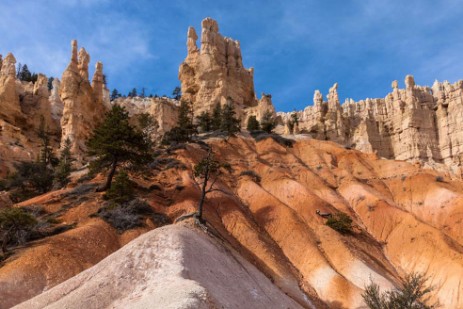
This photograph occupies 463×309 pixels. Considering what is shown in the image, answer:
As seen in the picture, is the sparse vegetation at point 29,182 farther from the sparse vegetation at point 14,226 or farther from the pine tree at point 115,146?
the sparse vegetation at point 14,226

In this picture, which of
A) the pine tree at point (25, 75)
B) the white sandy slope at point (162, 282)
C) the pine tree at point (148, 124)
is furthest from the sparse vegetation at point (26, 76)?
the white sandy slope at point (162, 282)

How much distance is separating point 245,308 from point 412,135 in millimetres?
61259

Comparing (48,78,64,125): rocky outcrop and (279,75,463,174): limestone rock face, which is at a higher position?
(48,78,64,125): rocky outcrop

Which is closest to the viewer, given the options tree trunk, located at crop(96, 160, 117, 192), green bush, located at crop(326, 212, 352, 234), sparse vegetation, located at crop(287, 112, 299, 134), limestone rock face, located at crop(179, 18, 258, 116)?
tree trunk, located at crop(96, 160, 117, 192)

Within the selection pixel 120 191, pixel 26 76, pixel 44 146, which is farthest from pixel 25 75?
pixel 120 191

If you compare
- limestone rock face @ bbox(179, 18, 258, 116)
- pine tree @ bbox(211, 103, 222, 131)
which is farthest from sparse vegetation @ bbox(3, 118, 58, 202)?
limestone rock face @ bbox(179, 18, 258, 116)

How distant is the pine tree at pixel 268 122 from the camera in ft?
231

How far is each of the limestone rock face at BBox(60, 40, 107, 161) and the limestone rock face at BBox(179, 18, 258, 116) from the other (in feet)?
52.1

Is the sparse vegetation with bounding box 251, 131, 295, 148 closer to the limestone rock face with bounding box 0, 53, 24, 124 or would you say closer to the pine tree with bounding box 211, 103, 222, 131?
the pine tree with bounding box 211, 103, 222, 131

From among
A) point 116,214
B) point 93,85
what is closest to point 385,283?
point 116,214

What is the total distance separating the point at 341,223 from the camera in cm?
4109

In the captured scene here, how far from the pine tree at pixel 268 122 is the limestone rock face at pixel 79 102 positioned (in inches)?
1081

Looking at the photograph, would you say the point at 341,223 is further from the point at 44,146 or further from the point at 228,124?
the point at 44,146

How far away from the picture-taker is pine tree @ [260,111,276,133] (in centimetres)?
7038
